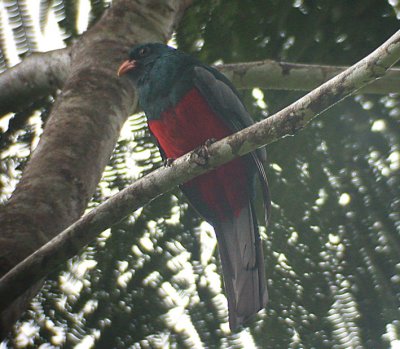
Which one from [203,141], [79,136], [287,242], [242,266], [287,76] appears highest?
[287,76]

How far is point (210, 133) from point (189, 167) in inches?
39.5

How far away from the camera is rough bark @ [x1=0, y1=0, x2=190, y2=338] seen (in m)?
2.10

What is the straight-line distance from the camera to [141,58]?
3.48 metres

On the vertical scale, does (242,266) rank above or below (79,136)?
below

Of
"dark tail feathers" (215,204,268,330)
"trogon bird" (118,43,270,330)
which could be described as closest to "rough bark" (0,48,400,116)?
"trogon bird" (118,43,270,330)

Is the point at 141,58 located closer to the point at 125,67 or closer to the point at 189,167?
the point at 125,67

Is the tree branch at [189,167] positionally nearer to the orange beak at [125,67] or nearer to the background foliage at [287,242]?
the orange beak at [125,67]

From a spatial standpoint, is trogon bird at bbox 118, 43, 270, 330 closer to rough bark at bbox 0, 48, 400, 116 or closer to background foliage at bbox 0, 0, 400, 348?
rough bark at bbox 0, 48, 400, 116

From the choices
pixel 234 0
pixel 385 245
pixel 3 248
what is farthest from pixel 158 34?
pixel 3 248

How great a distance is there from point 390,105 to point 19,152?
199 cm

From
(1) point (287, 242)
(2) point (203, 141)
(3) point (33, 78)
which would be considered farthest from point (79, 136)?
(1) point (287, 242)

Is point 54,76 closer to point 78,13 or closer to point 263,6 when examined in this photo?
point 78,13

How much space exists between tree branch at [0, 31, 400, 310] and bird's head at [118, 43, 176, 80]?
96 cm

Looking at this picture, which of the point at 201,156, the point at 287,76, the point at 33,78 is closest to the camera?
the point at 201,156
